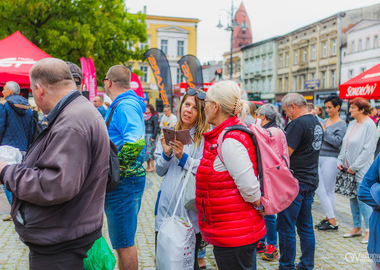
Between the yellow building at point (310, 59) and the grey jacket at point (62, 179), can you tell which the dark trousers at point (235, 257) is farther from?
the yellow building at point (310, 59)

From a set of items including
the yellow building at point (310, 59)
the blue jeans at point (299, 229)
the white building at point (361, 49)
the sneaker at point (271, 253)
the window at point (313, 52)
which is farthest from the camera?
the window at point (313, 52)

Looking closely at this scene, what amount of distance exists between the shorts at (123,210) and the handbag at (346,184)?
376 cm

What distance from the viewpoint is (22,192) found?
6.47 ft

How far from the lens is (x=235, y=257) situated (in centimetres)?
270

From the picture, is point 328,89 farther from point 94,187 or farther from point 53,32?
point 94,187

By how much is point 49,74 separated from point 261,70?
64.0m

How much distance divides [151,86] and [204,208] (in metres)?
49.6

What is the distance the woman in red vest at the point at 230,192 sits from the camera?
103 inches

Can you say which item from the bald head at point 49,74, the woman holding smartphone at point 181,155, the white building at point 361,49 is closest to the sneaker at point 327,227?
the woman holding smartphone at point 181,155

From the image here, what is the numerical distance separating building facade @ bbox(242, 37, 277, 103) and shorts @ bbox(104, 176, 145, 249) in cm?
5746

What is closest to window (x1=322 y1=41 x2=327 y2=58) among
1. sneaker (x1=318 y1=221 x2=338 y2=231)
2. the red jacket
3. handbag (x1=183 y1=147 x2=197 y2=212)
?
sneaker (x1=318 y1=221 x2=338 y2=231)

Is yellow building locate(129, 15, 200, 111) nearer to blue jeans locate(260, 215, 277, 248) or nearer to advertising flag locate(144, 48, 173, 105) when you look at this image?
advertising flag locate(144, 48, 173, 105)

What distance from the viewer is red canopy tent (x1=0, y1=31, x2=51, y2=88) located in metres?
8.38

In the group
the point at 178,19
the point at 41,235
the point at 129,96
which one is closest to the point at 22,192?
the point at 41,235
